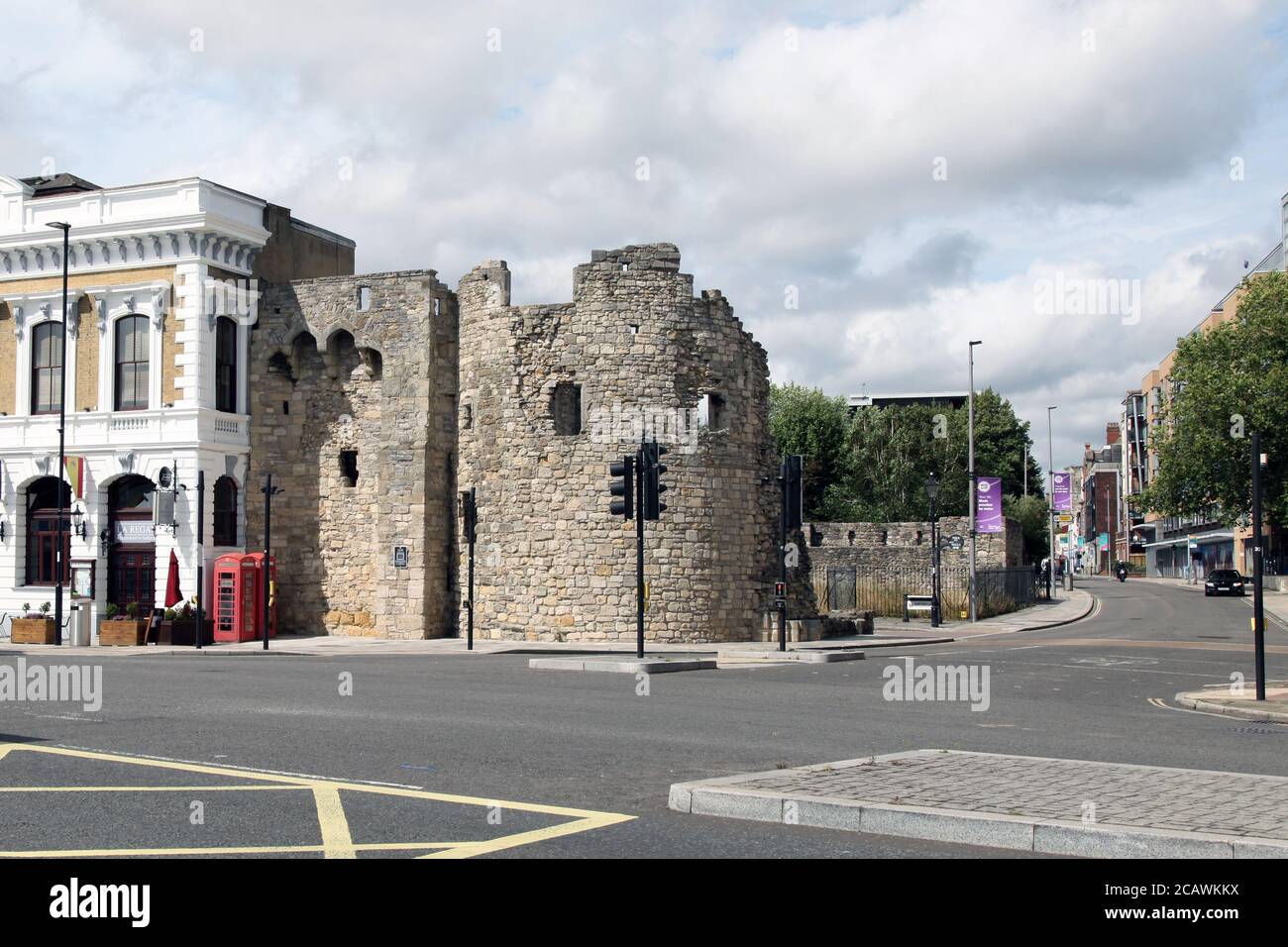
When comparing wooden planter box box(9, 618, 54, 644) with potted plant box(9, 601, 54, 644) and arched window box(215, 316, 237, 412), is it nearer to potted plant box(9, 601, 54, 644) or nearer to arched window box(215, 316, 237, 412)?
potted plant box(9, 601, 54, 644)

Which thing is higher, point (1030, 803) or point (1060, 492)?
point (1060, 492)

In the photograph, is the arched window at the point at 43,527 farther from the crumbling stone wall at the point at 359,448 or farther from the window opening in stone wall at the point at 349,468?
the window opening in stone wall at the point at 349,468

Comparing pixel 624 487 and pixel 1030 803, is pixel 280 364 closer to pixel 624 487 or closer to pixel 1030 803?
pixel 624 487

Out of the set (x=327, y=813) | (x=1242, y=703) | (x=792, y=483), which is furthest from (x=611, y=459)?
(x=327, y=813)

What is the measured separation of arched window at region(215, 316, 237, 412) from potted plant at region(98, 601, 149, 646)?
19.8ft

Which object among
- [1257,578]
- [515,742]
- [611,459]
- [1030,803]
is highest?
[611,459]

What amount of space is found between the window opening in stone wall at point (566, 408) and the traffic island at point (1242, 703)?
17585mm

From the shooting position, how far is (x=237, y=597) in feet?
108

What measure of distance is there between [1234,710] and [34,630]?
29.0 m

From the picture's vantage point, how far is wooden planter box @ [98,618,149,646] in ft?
106

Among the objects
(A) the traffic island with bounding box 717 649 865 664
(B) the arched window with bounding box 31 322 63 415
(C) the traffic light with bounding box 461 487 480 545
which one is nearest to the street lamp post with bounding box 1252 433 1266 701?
(A) the traffic island with bounding box 717 649 865 664

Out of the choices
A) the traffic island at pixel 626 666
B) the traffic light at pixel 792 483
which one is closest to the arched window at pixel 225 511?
the traffic island at pixel 626 666
